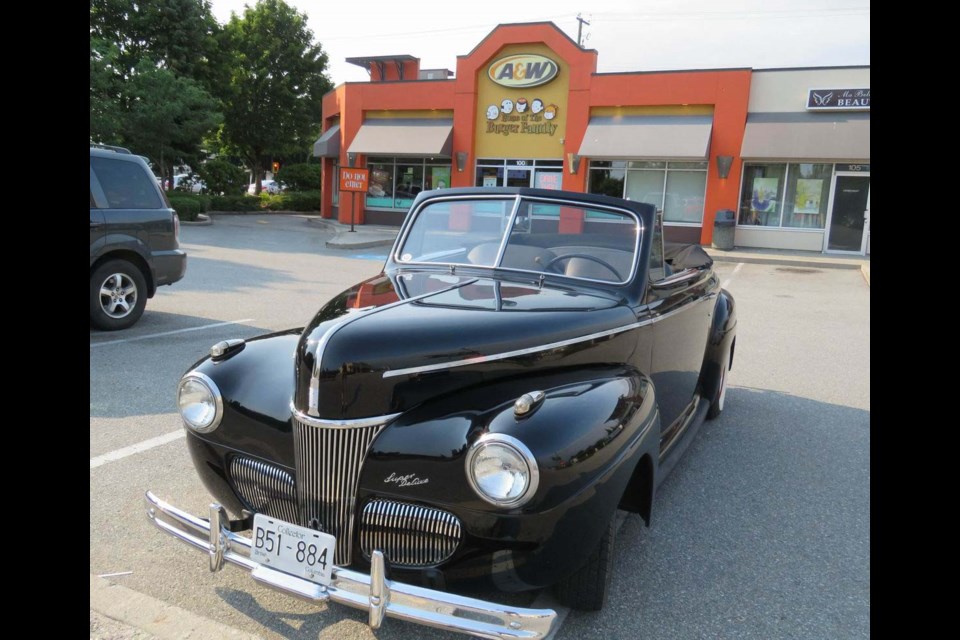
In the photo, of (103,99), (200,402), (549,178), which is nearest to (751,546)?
(200,402)

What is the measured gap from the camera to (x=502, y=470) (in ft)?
7.58

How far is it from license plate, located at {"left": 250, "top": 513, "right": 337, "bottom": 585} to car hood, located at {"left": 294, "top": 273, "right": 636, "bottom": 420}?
42cm

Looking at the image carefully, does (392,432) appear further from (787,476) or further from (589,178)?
(589,178)

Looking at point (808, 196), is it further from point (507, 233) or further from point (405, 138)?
point (507, 233)

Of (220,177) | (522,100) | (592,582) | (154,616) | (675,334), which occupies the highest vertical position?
(522,100)

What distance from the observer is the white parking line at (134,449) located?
4094 mm

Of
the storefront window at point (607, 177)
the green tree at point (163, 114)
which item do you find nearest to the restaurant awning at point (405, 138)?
the storefront window at point (607, 177)

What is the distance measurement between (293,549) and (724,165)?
20614 millimetres

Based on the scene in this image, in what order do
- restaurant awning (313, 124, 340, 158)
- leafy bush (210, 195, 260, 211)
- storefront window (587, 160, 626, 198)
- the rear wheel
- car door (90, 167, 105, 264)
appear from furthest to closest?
leafy bush (210, 195, 260, 211)
restaurant awning (313, 124, 340, 158)
storefront window (587, 160, 626, 198)
car door (90, 167, 105, 264)
the rear wheel

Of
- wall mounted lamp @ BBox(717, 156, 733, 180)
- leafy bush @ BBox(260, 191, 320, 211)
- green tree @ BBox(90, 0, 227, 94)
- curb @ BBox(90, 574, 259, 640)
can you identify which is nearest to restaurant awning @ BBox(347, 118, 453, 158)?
leafy bush @ BBox(260, 191, 320, 211)

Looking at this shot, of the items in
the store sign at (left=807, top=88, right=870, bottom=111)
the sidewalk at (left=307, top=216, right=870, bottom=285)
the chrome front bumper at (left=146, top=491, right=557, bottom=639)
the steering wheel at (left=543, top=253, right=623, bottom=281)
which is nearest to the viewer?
the chrome front bumper at (left=146, top=491, right=557, bottom=639)

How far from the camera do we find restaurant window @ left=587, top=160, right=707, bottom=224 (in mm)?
21844

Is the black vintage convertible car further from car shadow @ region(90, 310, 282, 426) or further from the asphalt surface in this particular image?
car shadow @ region(90, 310, 282, 426)

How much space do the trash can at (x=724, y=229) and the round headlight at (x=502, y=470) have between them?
64.6 feet
